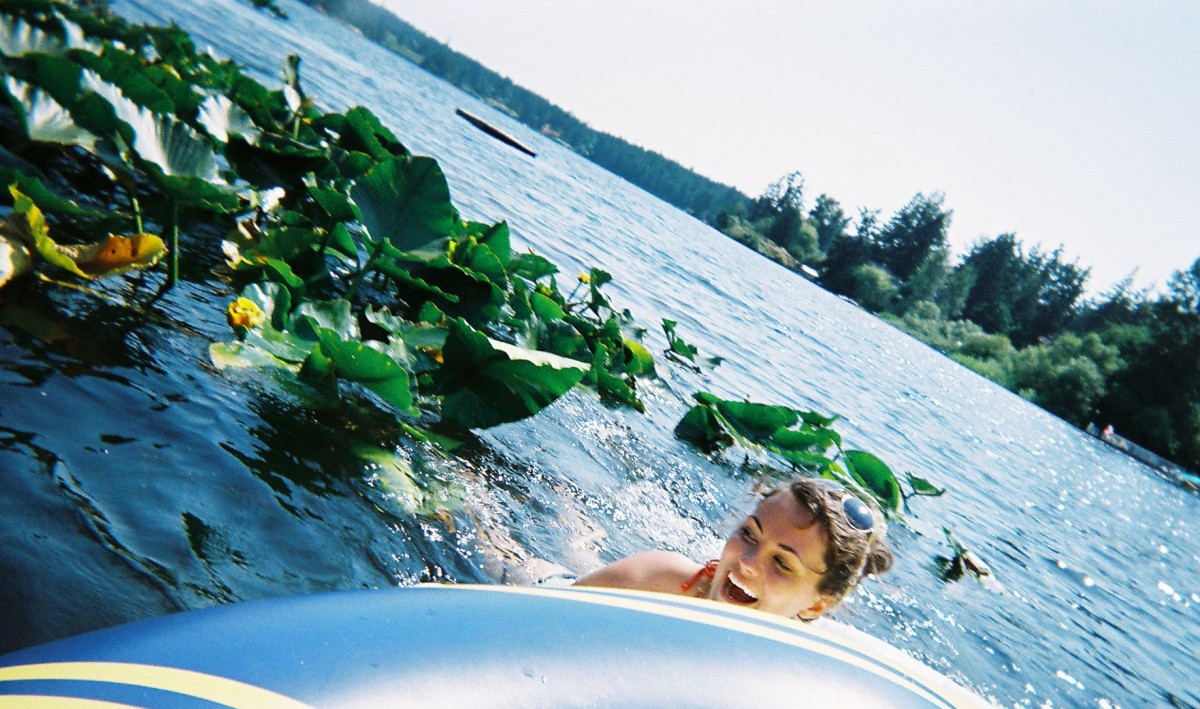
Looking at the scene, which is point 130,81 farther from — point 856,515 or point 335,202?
point 856,515

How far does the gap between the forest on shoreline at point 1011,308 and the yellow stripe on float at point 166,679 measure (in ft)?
144

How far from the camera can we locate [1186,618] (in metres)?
7.36

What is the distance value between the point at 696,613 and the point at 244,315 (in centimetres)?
204

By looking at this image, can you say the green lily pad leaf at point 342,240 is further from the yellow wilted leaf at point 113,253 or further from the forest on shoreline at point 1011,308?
→ the forest on shoreline at point 1011,308

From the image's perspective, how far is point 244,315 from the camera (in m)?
2.71

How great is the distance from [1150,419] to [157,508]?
4560cm

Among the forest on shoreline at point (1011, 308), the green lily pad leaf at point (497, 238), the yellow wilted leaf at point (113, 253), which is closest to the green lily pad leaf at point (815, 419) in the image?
the green lily pad leaf at point (497, 238)

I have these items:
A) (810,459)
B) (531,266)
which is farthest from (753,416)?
(531,266)

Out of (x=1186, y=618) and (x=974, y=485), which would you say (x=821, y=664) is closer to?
(x=1186, y=618)

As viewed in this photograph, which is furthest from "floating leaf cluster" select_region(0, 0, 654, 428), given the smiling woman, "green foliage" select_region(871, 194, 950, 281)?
"green foliage" select_region(871, 194, 950, 281)

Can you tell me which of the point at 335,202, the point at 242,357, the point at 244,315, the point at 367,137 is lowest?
the point at 242,357

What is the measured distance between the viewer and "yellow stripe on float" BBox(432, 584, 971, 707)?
4.16 feet

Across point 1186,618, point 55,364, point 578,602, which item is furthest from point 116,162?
point 1186,618

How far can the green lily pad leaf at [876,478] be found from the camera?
17.1ft
